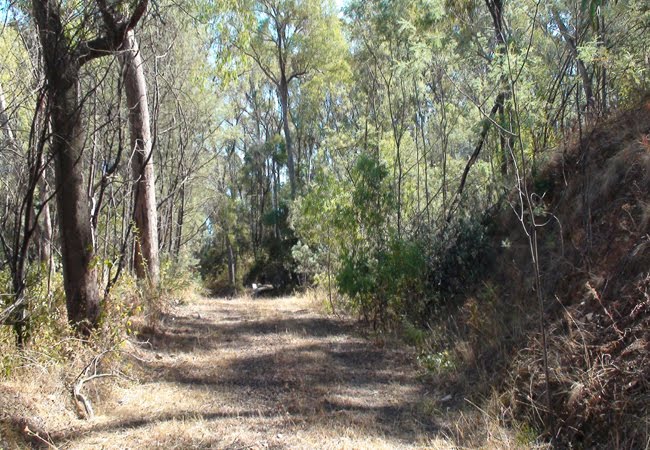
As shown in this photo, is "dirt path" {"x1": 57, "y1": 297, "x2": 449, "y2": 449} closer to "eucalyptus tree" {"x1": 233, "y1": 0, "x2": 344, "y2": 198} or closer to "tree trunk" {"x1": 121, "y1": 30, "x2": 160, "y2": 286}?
"tree trunk" {"x1": 121, "y1": 30, "x2": 160, "y2": 286}

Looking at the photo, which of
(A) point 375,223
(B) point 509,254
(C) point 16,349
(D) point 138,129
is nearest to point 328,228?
(A) point 375,223

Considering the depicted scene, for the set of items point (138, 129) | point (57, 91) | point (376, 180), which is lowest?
point (376, 180)

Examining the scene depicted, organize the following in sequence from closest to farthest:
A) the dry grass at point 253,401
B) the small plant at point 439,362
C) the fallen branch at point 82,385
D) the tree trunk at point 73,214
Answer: the dry grass at point 253,401 → the fallen branch at point 82,385 → the tree trunk at point 73,214 → the small plant at point 439,362

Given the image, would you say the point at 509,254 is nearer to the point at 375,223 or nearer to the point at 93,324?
the point at 375,223

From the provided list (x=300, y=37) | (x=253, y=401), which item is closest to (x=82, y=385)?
(x=253, y=401)

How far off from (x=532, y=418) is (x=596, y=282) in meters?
1.45

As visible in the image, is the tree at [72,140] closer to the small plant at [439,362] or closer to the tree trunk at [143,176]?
the tree trunk at [143,176]

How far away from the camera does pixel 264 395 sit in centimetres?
575

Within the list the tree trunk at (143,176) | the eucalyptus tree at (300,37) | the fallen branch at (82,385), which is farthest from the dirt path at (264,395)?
the eucalyptus tree at (300,37)

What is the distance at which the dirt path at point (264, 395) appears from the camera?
14.6ft

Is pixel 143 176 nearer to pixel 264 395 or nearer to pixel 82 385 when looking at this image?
pixel 82 385

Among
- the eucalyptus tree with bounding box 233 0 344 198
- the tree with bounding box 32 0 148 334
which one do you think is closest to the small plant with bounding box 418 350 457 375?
the tree with bounding box 32 0 148 334

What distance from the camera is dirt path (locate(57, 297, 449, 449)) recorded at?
446 cm

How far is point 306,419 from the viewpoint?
4949 millimetres
